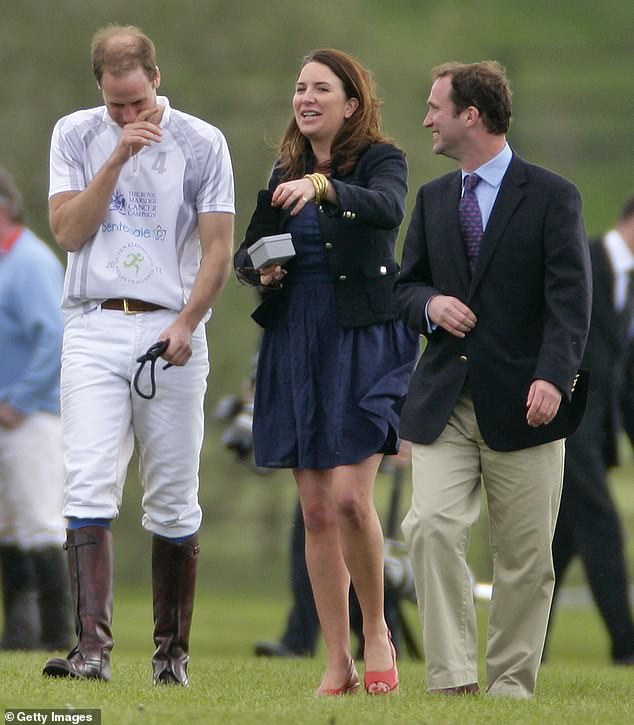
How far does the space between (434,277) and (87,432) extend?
1.41m

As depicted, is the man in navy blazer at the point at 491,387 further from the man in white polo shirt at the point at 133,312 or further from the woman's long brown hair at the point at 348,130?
the man in white polo shirt at the point at 133,312

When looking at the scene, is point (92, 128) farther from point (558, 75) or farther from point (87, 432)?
point (558, 75)

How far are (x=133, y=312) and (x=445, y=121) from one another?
1.35 m

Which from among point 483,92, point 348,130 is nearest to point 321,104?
point 348,130

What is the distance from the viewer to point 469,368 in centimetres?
692

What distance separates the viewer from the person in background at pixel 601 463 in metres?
10.4

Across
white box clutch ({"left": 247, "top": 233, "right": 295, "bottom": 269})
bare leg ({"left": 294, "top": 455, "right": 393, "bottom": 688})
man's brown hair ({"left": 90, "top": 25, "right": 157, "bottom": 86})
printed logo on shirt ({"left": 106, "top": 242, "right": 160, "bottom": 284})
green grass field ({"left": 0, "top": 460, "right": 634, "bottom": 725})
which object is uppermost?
man's brown hair ({"left": 90, "top": 25, "right": 157, "bottom": 86})

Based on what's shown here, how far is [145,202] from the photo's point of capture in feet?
23.0

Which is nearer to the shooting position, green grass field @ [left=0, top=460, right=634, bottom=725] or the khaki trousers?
green grass field @ [left=0, top=460, right=634, bottom=725]

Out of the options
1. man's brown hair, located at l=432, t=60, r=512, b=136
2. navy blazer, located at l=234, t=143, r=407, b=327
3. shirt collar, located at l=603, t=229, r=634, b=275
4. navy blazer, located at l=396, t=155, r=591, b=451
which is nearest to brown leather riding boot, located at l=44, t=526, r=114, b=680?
navy blazer, located at l=234, t=143, r=407, b=327

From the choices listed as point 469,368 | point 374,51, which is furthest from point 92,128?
point 374,51

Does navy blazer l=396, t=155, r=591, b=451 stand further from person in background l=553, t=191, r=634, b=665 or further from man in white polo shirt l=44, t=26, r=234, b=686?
person in background l=553, t=191, r=634, b=665

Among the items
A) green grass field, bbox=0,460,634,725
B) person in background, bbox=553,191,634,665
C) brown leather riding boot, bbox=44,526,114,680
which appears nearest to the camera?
green grass field, bbox=0,460,634,725

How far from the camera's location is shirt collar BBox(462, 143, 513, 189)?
23.1 feet
